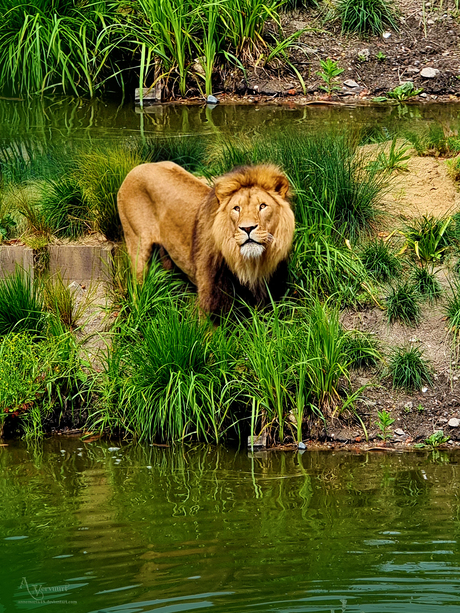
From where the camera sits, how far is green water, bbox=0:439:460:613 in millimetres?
3978

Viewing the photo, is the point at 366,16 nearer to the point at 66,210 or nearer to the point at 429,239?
the point at 429,239

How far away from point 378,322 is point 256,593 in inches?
124

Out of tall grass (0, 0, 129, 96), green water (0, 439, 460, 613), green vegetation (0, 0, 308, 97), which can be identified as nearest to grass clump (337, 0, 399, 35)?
green vegetation (0, 0, 308, 97)

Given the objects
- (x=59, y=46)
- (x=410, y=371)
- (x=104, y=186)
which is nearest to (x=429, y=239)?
(x=410, y=371)

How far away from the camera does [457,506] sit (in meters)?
5.00

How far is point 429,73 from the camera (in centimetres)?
1119

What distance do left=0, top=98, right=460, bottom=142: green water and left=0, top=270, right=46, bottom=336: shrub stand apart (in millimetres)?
2991

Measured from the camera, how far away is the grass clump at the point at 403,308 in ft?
22.2

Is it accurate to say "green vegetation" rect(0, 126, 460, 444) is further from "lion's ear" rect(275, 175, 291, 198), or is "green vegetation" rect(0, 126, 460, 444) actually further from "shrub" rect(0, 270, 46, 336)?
"lion's ear" rect(275, 175, 291, 198)

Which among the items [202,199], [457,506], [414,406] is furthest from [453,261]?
[457,506]

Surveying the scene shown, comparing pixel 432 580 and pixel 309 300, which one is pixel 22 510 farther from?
pixel 309 300

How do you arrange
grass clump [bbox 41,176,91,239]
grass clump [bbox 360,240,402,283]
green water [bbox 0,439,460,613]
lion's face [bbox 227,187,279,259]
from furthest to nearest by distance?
grass clump [bbox 41,176,91,239] < grass clump [bbox 360,240,402,283] < lion's face [bbox 227,187,279,259] < green water [bbox 0,439,460,613]

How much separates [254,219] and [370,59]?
613 cm

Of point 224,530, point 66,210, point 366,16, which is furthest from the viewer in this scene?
point 366,16
